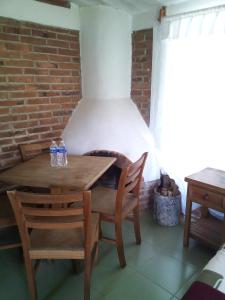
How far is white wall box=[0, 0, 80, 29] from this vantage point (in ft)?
6.47

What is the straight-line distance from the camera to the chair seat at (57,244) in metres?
1.45

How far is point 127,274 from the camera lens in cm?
182

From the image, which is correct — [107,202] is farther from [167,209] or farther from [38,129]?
[38,129]

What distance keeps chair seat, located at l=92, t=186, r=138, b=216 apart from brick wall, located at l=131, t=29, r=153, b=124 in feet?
2.92

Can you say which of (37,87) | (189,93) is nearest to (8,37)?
(37,87)

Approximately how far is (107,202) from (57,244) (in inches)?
23.5

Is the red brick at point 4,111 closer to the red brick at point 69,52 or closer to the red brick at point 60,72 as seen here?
the red brick at point 60,72

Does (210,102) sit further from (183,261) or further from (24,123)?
(24,123)

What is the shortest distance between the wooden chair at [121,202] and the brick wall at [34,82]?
2.72 feet

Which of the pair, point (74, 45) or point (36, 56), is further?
point (74, 45)

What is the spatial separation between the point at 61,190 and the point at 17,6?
1.53 meters

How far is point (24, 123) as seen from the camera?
223cm

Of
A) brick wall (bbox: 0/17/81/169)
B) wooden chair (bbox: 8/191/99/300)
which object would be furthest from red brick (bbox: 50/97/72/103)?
wooden chair (bbox: 8/191/99/300)

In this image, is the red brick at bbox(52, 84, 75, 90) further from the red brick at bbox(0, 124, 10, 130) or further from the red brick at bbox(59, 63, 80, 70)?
the red brick at bbox(0, 124, 10, 130)
